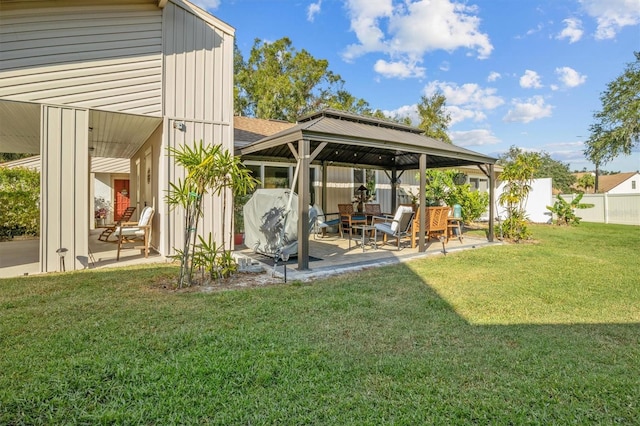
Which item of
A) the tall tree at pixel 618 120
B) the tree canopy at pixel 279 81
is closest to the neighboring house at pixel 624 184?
the tall tree at pixel 618 120

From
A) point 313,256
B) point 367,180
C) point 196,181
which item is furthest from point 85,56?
point 367,180

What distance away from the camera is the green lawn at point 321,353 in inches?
82.8

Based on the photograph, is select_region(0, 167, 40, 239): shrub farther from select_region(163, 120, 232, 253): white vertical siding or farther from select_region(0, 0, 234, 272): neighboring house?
select_region(163, 120, 232, 253): white vertical siding

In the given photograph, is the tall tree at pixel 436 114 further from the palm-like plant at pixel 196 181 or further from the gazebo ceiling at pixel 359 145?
the palm-like plant at pixel 196 181

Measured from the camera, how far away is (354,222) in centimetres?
1053

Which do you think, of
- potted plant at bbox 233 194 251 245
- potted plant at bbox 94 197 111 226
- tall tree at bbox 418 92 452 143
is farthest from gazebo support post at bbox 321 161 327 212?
tall tree at bbox 418 92 452 143

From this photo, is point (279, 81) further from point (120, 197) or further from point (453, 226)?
point (453, 226)

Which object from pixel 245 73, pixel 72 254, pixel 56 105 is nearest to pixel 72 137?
pixel 56 105

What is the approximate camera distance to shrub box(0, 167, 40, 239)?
9859 mm

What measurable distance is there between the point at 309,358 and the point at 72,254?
5402 mm

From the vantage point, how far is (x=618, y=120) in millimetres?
A: 18812

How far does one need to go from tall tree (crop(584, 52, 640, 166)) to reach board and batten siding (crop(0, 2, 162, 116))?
77.6 feet

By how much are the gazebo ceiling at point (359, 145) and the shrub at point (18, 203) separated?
730 centimetres

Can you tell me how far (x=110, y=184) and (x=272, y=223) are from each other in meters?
12.6
